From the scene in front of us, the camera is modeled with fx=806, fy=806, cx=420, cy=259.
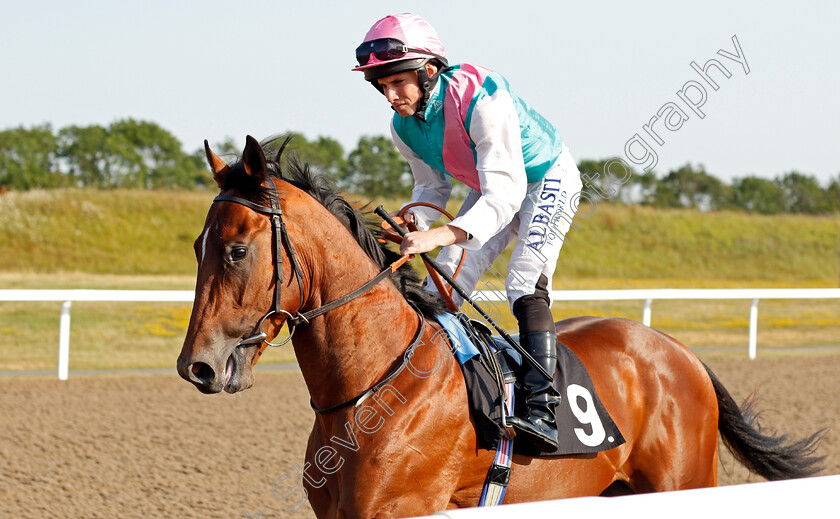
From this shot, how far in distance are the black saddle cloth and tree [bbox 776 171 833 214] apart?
119ft

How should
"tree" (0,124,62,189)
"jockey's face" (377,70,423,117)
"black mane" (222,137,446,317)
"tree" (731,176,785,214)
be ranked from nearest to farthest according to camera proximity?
"black mane" (222,137,446,317) → "jockey's face" (377,70,423,117) → "tree" (0,124,62,189) → "tree" (731,176,785,214)

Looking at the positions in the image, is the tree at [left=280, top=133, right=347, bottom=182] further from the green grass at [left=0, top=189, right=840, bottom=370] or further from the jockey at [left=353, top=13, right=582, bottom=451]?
the jockey at [left=353, top=13, right=582, bottom=451]

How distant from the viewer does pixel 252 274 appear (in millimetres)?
2334

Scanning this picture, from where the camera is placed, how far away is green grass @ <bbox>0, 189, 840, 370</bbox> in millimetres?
12727

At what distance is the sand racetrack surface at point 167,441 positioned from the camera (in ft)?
15.4

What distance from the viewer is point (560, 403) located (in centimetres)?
290

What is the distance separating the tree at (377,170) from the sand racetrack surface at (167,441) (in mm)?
20057

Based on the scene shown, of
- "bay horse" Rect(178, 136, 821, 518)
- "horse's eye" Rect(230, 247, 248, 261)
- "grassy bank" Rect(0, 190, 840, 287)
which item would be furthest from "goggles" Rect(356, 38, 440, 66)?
"grassy bank" Rect(0, 190, 840, 287)

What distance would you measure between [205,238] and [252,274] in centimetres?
18

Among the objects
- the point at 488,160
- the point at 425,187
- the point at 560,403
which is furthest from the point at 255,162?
the point at 560,403

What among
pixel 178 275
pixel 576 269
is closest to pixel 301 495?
pixel 178 275

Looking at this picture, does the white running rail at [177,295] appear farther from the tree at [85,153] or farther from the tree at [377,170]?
the tree at [85,153]

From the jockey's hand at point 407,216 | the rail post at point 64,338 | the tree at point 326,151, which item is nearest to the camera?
the jockey's hand at point 407,216

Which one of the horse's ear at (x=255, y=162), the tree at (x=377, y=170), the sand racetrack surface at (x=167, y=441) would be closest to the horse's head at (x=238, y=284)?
the horse's ear at (x=255, y=162)
